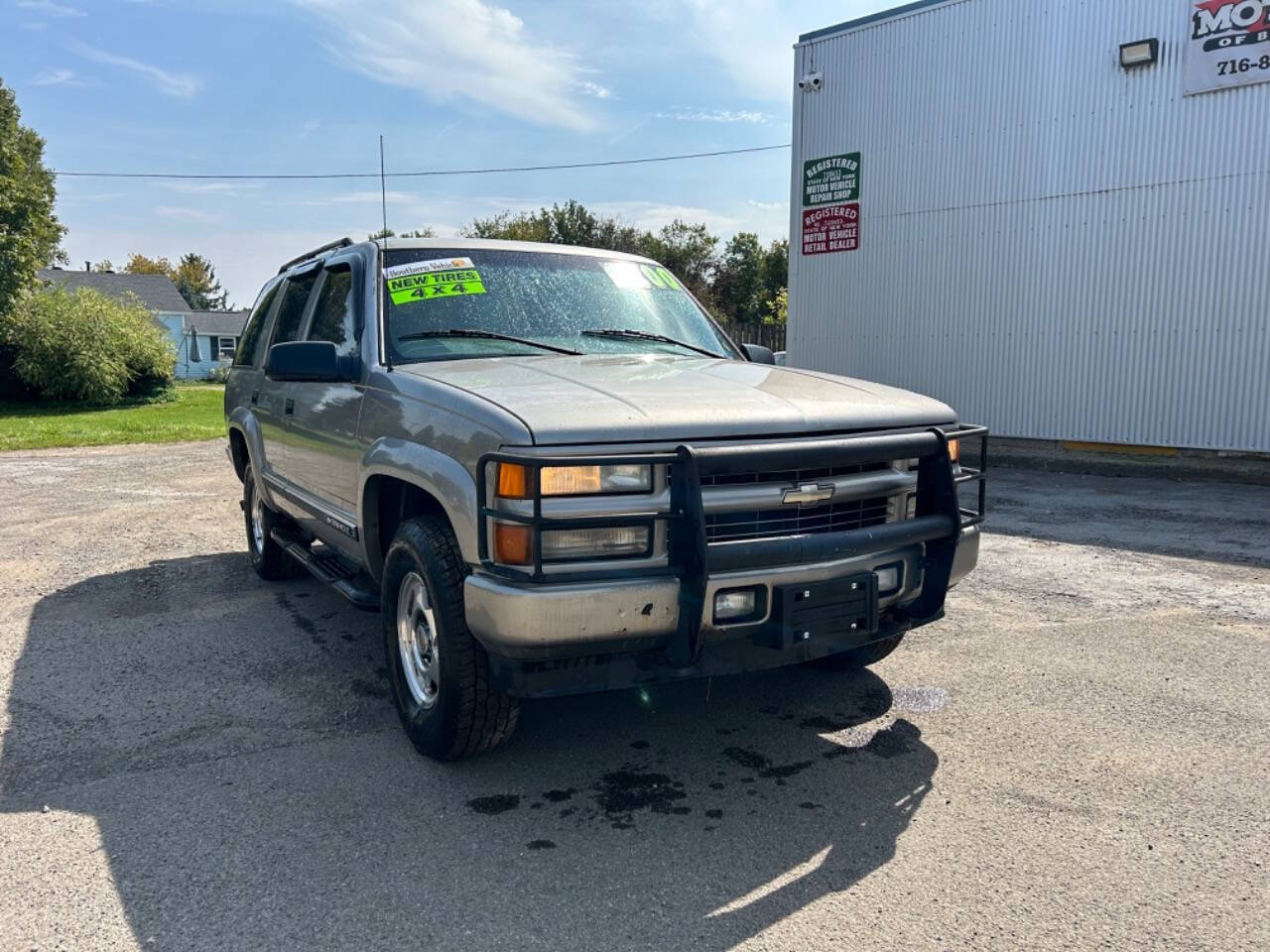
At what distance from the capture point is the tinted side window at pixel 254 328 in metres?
6.40

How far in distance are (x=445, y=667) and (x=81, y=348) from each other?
26151 millimetres

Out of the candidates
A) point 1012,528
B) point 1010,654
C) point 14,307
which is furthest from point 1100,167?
point 14,307

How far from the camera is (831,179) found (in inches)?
596

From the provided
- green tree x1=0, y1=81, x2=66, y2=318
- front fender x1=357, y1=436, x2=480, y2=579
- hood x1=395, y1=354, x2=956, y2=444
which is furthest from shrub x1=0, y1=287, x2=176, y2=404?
hood x1=395, y1=354, x2=956, y2=444

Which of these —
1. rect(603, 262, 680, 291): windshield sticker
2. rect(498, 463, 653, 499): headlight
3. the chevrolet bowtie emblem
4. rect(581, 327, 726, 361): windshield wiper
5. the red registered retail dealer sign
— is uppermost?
the red registered retail dealer sign

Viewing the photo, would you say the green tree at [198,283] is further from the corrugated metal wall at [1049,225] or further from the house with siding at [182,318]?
the corrugated metal wall at [1049,225]

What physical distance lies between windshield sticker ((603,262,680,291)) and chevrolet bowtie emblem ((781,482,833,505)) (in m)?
2.00

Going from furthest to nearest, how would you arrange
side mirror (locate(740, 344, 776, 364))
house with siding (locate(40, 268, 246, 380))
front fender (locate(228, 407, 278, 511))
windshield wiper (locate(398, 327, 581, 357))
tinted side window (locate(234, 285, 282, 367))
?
house with siding (locate(40, 268, 246, 380)) → tinted side window (locate(234, 285, 282, 367)) → front fender (locate(228, 407, 278, 511)) → side mirror (locate(740, 344, 776, 364)) → windshield wiper (locate(398, 327, 581, 357))

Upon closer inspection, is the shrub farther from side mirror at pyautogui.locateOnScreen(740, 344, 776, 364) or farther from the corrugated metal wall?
side mirror at pyautogui.locateOnScreen(740, 344, 776, 364)

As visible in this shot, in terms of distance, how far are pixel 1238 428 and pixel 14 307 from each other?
28.5 m

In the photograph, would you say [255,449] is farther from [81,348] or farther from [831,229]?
[81,348]

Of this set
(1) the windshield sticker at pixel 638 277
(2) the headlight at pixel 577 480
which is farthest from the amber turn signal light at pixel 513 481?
(1) the windshield sticker at pixel 638 277

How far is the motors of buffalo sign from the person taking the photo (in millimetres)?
11008

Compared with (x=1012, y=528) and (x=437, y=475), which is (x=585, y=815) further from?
(x=1012, y=528)
